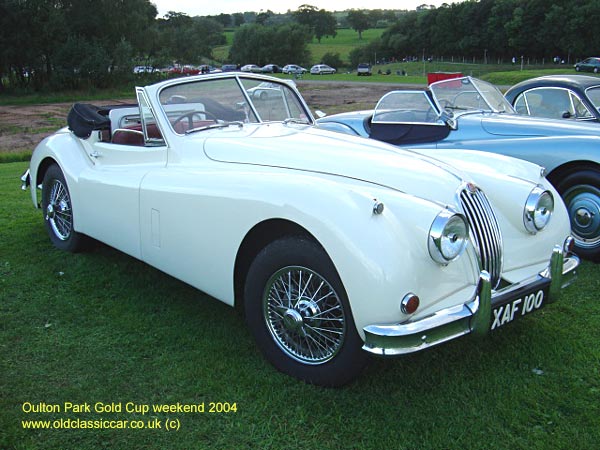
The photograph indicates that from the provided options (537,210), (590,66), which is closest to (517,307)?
(537,210)

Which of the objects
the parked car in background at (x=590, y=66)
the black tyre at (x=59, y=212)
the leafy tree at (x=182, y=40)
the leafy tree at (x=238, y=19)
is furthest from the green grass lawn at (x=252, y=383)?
the leafy tree at (x=238, y=19)

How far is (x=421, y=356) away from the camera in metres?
3.39

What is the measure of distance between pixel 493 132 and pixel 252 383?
4371 mm

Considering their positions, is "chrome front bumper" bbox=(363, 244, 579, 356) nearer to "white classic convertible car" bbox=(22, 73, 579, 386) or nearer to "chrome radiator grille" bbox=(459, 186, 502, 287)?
"white classic convertible car" bbox=(22, 73, 579, 386)

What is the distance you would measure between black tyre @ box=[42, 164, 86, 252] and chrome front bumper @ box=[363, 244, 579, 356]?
3.49 m

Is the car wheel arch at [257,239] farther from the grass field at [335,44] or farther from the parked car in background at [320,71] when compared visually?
the grass field at [335,44]

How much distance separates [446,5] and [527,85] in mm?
92813

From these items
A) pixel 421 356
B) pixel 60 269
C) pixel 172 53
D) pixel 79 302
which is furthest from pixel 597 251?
pixel 172 53

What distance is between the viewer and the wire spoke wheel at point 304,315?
2.92 metres

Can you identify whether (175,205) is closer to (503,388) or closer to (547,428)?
(503,388)

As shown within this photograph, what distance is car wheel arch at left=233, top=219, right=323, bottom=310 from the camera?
3.12m

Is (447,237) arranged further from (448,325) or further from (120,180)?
(120,180)

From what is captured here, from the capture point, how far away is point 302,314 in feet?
9.79

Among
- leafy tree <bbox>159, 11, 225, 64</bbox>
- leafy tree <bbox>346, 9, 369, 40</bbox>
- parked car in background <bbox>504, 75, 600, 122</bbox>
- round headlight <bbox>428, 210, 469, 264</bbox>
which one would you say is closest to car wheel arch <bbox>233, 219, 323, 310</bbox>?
round headlight <bbox>428, 210, 469, 264</bbox>
